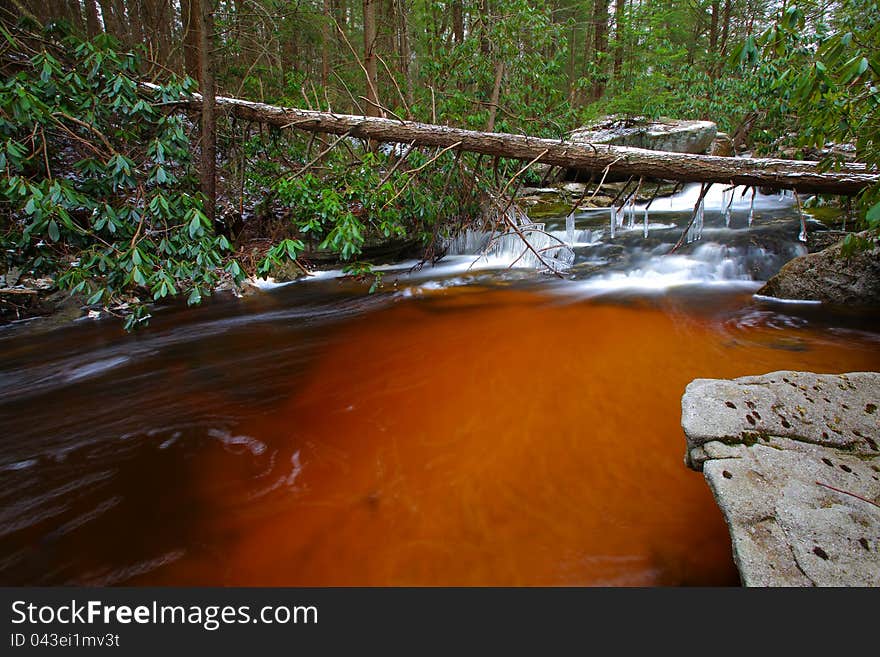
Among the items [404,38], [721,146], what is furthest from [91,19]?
[721,146]

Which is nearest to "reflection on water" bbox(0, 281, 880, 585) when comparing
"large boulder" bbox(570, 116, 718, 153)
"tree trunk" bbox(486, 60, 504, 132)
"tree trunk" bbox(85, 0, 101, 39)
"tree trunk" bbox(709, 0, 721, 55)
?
"tree trunk" bbox(486, 60, 504, 132)

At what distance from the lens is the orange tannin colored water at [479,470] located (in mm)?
1816

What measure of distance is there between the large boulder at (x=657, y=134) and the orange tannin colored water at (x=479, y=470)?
386 inches

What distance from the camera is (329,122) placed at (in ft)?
14.4

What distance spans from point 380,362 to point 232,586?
93.2 inches

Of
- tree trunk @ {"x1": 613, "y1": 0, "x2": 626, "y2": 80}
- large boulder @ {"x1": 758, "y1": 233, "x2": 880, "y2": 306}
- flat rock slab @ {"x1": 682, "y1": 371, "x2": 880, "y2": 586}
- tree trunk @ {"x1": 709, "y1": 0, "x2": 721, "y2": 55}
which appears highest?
tree trunk @ {"x1": 709, "y1": 0, "x2": 721, "y2": 55}

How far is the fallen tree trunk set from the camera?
3.82m

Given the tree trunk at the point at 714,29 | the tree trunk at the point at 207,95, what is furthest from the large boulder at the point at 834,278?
the tree trunk at the point at 714,29

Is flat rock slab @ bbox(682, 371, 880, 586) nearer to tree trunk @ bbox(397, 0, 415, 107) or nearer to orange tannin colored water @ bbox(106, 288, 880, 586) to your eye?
orange tannin colored water @ bbox(106, 288, 880, 586)

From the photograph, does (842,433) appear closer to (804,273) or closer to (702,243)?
(804,273)

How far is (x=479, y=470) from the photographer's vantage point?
7.93 feet

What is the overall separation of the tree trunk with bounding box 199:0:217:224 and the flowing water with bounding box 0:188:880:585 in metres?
1.85

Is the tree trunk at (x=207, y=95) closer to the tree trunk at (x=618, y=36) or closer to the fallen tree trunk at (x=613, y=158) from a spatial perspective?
the fallen tree trunk at (x=613, y=158)

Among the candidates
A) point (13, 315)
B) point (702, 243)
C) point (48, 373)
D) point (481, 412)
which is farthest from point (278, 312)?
point (702, 243)
